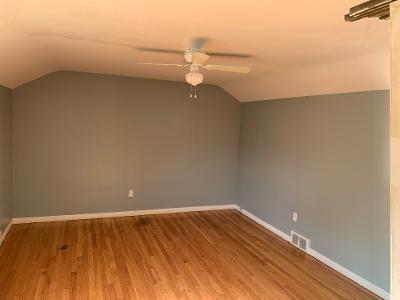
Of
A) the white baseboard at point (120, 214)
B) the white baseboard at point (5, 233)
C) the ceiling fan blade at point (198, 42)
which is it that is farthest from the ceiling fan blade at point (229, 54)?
the white baseboard at point (5, 233)

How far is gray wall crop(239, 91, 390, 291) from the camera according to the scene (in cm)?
287

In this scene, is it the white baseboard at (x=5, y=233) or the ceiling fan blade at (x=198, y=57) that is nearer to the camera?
the ceiling fan blade at (x=198, y=57)

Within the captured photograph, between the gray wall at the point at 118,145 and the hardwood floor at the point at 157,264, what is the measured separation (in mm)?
476

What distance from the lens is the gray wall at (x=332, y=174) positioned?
2.87 m

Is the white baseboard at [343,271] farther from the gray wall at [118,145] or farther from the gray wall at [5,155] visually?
the gray wall at [5,155]

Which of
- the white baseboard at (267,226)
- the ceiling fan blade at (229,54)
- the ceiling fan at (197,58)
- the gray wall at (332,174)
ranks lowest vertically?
the white baseboard at (267,226)

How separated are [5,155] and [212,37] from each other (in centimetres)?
309

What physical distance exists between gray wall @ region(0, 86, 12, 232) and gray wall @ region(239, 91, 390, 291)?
11.7 feet

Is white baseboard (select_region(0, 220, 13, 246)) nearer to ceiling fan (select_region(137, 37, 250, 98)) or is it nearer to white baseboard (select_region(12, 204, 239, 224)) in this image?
white baseboard (select_region(12, 204, 239, 224))

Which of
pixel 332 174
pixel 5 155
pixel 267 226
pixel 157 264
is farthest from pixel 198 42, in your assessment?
pixel 267 226

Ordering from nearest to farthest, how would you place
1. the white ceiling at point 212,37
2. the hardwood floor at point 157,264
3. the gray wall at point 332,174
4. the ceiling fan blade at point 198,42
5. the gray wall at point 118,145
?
1. the white ceiling at point 212,37
2. the ceiling fan blade at point 198,42
3. the hardwood floor at point 157,264
4. the gray wall at point 332,174
5. the gray wall at point 118,145

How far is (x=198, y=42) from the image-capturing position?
246 centimetres

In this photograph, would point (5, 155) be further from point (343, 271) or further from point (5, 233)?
point (343, 271)

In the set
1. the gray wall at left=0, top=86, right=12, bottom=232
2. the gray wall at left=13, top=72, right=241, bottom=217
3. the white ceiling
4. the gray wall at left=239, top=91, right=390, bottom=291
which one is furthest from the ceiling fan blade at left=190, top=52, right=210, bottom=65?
the gray wall at left=0, top=86, right=12, bottom=232
